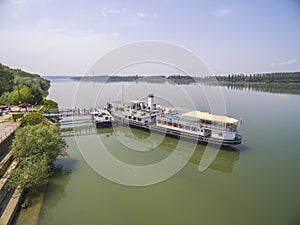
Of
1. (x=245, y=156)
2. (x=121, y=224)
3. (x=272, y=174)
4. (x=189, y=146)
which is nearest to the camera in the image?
(x=121, y=224)

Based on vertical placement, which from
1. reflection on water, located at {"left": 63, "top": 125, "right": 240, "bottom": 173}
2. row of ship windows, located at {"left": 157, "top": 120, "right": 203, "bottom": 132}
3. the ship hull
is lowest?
reflection on water, located at {"left": 63, "top": 125, "right": 240, "bottom": 173}

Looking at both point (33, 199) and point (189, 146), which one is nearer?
point (33, 199)

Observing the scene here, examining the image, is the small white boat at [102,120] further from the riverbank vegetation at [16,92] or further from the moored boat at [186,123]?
the riverbank vegetation at [16,92]

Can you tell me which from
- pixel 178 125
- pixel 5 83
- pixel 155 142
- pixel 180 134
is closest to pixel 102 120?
pixel 155 142

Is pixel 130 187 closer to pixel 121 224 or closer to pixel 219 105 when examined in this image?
pixel 121 224

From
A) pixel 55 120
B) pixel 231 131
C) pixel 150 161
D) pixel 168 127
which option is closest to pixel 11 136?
pixel 55 120

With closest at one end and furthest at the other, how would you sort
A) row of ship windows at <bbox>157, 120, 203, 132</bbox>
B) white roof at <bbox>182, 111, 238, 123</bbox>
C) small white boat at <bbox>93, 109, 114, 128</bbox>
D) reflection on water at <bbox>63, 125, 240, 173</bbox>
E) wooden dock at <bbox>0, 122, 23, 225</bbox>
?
→ 1. wooden dock at <bbox>0, 122, 23, 225</bbox>
2. reflection on water at <bbox>63, 125, 240, 173</bbox>
3. white roof at <bbox>182, 111, 238, 123</bbox>
4. row of ship windows at <bbox>157, 120, 203, 132</bbox>
5. small white boat at <bbox>93, 109, 114, 128</bbox>

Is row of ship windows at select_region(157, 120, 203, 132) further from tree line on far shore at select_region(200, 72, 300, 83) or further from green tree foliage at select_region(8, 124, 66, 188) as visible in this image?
tree line on far shore at select_region(200, 72, 300, 83)

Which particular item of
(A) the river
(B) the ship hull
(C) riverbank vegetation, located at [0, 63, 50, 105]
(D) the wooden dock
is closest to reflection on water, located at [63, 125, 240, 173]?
(A) the river
